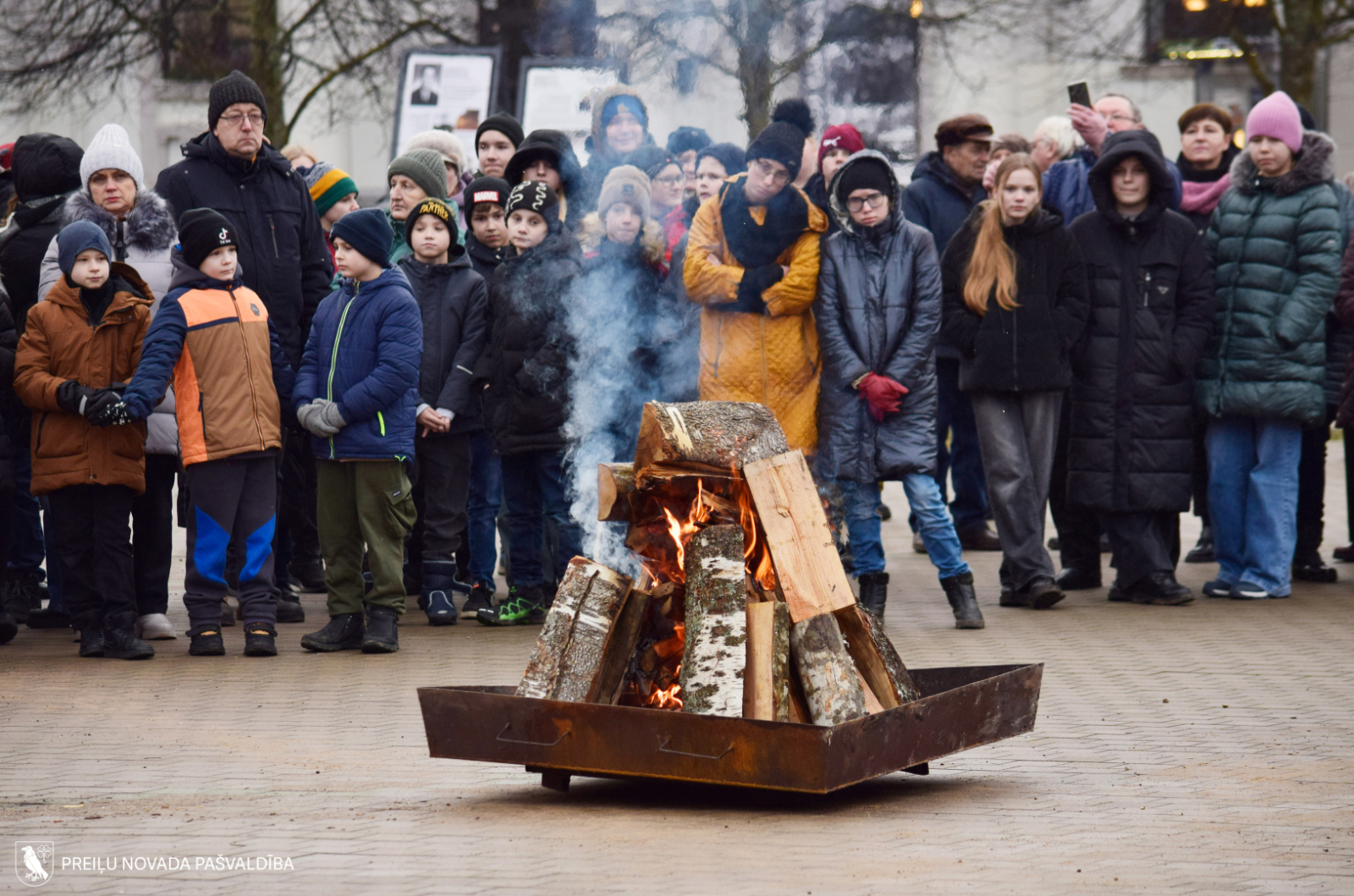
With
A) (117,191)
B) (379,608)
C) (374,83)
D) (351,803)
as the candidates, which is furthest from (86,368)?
(374,83)

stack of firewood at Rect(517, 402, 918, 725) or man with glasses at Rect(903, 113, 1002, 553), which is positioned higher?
man with glasses at Rect(903, 113, 1002, 553)

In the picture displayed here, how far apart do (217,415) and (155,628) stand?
1.30m

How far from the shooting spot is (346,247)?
8188 millimetres

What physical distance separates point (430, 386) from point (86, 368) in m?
1.84

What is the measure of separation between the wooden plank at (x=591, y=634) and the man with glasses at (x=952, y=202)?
5109 mm

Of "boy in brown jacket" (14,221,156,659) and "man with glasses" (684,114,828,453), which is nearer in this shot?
"boy in brown jacket" (14,221,156,659)

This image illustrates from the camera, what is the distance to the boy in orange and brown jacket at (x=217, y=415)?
799cm

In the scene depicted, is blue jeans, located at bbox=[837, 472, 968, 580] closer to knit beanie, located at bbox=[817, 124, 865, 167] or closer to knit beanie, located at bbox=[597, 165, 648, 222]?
knit beanie, located at bbox=[597, 165, 648, 222]

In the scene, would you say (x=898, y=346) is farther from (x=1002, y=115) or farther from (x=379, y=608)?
(x=1002, y=115)

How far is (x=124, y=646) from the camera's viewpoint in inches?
317

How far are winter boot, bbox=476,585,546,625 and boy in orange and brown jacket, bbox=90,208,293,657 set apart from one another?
126 cm

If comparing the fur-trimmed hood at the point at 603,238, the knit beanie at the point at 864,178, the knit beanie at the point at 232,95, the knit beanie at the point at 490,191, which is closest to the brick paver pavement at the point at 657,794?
the fur-trimmed hood at the point at 603,238

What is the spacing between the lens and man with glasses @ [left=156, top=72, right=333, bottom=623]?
890cm

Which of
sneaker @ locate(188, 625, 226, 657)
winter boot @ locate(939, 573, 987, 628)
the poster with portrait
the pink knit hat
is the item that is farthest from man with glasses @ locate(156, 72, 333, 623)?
the poster with portrait
